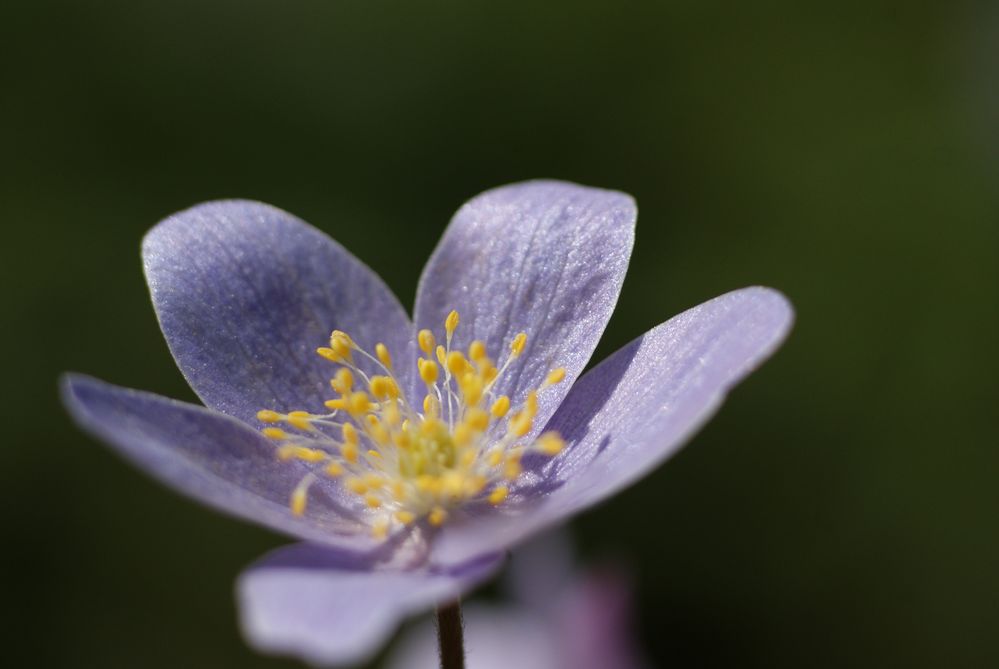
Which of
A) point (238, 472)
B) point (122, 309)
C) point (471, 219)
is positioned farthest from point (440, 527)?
point (122, 309)

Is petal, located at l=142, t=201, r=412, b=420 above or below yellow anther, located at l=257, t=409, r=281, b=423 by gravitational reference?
above

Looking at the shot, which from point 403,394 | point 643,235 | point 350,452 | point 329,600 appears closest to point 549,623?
point 403,394

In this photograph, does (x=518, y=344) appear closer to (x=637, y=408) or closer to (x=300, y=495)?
(x=637, y=408)

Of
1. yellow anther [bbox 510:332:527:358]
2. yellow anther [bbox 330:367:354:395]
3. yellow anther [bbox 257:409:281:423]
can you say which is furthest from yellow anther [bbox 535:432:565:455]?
yellow anther [bbox 257:409:281:423]

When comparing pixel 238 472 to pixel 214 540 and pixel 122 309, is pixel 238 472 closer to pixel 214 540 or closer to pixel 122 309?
pixel 214 540

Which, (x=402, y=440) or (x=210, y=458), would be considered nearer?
(x=210, y=458)

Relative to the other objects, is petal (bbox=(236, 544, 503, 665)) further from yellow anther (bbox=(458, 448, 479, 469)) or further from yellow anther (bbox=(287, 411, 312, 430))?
yellow anther (bbox=(287, 411, 312, 430))

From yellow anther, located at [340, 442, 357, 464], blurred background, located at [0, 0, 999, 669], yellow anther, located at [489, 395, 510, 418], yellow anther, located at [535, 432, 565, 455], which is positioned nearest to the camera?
yellow anther, located at [535, 432, 565, 455]
